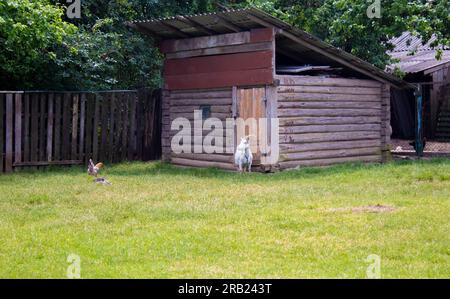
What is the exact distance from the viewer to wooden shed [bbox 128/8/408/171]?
1645 cm

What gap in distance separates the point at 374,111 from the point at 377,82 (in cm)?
78

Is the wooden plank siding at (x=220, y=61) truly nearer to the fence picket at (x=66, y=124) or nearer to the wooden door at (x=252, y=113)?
the wooden door at (x=252, y=113)

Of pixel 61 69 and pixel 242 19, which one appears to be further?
pixel 61 69

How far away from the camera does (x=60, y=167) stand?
17.8 m

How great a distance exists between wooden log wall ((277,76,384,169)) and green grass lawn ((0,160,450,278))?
2.03 meters

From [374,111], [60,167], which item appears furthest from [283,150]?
[60,167]

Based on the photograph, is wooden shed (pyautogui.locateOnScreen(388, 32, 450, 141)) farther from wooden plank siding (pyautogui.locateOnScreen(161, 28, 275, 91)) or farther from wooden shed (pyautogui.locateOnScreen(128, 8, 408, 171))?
wooden plank siding (pyautogui.locateOnScreen(161, 28, 275, 91))

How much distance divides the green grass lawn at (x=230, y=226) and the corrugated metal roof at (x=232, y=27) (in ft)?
11.6

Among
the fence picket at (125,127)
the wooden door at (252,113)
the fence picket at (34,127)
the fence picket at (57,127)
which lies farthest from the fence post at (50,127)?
the wooden door at (252,113)

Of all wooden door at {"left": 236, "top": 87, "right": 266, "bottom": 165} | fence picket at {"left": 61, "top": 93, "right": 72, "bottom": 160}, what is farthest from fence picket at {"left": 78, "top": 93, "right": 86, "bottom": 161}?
wooden door at {"left": 236, "top": 87, "right": 266, "bottom": 165}

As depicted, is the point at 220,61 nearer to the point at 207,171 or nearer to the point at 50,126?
the point at 207,171

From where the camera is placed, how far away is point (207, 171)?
16703mm
